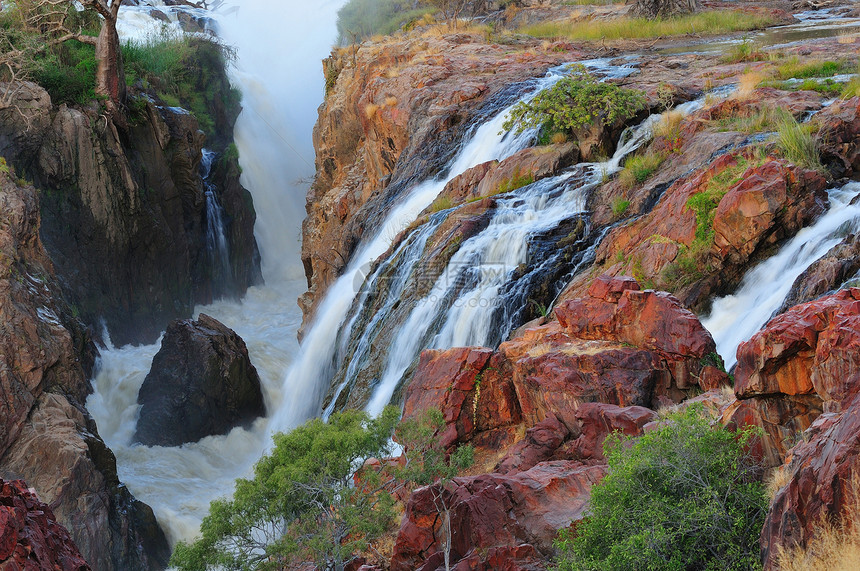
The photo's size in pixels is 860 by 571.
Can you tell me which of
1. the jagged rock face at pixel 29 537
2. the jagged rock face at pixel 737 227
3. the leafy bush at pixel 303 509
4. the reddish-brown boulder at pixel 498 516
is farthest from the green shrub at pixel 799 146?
the jagged rock face at pixel 29 537

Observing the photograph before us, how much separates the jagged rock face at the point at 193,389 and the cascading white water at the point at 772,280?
52.8ft

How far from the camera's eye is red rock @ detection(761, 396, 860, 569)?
4703 mm

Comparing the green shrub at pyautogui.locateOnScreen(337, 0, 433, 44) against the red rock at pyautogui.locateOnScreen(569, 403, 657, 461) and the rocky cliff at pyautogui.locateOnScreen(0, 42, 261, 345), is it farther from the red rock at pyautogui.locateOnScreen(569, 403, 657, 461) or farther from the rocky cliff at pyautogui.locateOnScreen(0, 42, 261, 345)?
the red rock at pyautogui.locateOnScreen(569, 403, 657, 461)

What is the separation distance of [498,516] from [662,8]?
90.2 ft

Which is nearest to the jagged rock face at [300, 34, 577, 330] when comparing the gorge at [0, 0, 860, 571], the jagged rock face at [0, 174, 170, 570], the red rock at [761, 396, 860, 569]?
the gorge at [0, 0, 860, 571]

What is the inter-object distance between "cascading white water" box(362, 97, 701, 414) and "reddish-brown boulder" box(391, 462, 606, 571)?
16.3ft

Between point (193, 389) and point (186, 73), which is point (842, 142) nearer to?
point (193, 389)

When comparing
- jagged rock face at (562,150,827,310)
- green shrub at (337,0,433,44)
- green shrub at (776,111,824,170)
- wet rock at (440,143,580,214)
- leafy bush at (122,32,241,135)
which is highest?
green shrub at (337,0,433,44)

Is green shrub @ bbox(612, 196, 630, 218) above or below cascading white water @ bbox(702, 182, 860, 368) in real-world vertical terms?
above

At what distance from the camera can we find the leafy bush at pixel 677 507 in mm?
5703

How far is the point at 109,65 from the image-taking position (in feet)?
88.8

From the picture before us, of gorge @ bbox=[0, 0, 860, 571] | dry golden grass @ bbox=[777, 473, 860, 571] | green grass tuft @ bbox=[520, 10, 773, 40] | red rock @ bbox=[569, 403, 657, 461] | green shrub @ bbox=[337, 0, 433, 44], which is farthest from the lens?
green shrub @ bbox=[337, 0, 433, 44]

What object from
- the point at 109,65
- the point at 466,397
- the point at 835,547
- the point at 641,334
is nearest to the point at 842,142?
the point at 641,334

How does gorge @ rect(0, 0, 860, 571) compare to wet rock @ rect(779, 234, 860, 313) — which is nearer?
gorge @ rect(0, 0, 860, 571)
